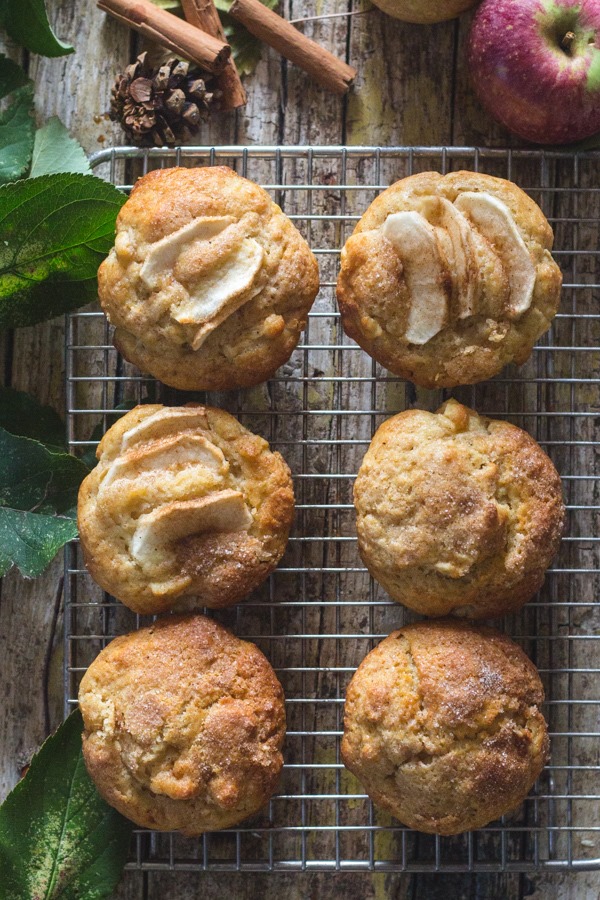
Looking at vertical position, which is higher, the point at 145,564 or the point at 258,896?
the point at 145,564

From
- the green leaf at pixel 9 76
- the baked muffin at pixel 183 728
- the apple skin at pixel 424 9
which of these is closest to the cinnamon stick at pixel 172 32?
the green leaf at pixel 9 76

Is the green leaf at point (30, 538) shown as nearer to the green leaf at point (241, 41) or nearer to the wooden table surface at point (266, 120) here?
the wooden table surface at point (266, 120)

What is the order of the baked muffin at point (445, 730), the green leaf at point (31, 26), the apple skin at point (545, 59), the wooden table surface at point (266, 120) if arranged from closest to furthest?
the baked muffin at point (445, 730)
the apple skin at point (545, 59)
the green leaf at point (31, 26)
the wooden table surface at point (266, 120)

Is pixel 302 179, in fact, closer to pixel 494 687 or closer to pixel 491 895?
pixel 494 687

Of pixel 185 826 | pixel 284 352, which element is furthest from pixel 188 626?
pixel 284 352

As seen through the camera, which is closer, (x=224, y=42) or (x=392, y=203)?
(x=392, y=203)

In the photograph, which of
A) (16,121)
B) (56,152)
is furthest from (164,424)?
(16,121)
